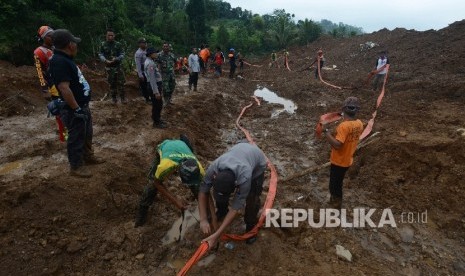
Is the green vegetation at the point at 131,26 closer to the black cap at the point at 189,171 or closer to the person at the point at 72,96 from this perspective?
the person at the point at 72,96

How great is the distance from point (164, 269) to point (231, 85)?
471 inches

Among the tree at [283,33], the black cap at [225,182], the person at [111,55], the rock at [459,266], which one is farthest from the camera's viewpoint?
the tree at [283,33]

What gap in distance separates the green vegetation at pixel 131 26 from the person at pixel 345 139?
406 inches

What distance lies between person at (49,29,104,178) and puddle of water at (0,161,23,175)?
102 centimetres

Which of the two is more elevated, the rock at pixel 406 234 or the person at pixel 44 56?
the person at pixel 44 56

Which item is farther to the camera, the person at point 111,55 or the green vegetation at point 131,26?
the green vegetation at point 131,26

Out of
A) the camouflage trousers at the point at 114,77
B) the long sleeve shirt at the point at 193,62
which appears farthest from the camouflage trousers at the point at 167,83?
the long sleeve shirt at the point at 193,62

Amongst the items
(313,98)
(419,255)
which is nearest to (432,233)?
(419,255)

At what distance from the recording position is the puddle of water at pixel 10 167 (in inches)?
188

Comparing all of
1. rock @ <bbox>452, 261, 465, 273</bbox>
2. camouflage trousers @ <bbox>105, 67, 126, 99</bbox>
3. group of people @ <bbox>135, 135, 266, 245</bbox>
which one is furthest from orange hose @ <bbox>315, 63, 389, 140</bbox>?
camouflage trousers @ <bbox>105, 67, 126, 99</bbox>

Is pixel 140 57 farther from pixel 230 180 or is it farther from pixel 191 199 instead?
pixel 230 180

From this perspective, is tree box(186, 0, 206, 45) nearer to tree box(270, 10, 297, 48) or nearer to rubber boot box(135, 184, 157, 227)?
tree box(270, 10, 297, 48)

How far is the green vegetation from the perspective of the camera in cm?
1048

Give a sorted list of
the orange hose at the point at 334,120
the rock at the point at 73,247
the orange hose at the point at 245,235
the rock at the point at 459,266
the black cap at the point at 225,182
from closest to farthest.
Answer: the black cap at the point at 225,182 < the orange hose at the point at 245,235 < the rock at the point at 73,247 < the rock at the point at 459,266 < the orange hose at the point at 334,120
